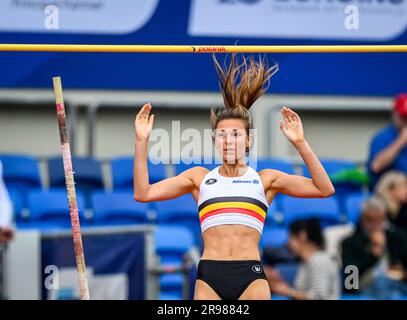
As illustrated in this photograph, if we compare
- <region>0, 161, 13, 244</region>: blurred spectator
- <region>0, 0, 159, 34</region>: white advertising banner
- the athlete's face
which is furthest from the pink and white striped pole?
<region>0, 0, 159, 34</region>: white advertising banner

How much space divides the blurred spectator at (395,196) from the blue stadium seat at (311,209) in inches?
32.4

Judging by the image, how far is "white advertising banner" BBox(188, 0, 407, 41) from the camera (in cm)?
1280

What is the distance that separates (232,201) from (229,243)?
10.8 inches

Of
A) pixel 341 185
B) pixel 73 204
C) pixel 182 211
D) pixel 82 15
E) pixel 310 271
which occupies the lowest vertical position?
pixel 310 271

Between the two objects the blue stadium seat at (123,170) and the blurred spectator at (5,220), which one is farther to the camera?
the blue stadium seat at (123,170)

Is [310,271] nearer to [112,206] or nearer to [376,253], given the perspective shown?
[376,253]

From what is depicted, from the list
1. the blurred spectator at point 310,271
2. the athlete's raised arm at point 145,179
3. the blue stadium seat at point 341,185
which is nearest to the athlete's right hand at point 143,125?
the athlete's raised arm at point 145,179

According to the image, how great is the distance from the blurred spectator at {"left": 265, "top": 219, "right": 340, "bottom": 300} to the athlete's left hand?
2.93 metres

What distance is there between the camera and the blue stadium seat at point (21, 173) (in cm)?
1246

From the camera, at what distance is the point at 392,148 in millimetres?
12320

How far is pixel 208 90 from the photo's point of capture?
1332cm

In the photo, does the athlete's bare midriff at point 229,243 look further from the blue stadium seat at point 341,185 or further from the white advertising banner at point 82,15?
the blue stadium seat at point 341,185

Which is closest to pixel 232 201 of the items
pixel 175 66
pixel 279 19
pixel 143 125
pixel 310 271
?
pixel 143 125

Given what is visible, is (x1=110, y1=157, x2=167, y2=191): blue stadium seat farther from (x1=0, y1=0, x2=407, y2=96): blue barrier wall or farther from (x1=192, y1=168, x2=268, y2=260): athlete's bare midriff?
(x1=192, y1=168, x2=268, y2=260): athlete's bare midriff
